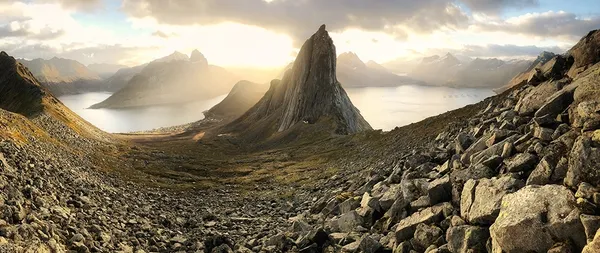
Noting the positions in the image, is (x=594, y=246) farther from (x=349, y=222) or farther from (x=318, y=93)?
(x=318, y=93)

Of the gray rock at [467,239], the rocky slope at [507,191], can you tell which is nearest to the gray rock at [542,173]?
the rocky slope at [507,191]

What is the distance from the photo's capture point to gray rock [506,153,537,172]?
1472 cm

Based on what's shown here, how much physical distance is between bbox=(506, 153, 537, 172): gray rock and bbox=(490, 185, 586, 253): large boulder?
187 cm

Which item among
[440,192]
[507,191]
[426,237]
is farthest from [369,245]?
[507,191]

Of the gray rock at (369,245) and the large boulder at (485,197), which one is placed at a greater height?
the large boulder at (485,197)

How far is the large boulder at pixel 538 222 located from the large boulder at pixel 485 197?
711mm

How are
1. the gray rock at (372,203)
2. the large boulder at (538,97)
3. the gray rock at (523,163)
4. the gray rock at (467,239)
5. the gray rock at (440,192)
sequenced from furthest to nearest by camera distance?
the gray rock at (372,203) < the large boulder at (538,97) < the gray rock at (440,192) < the gray rock at (523,163) < the gray rock at (467,239)

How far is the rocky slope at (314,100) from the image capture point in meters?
105

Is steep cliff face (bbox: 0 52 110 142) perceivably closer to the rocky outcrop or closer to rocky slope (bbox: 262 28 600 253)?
rocky slope (bbox: 262 28 600 253)

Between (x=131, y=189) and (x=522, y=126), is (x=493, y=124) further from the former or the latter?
(x=131, y=189)

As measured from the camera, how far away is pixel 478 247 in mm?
13133

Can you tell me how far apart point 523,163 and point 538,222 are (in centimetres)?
359

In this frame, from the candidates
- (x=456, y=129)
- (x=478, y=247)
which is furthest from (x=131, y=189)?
(x=478, y=247)

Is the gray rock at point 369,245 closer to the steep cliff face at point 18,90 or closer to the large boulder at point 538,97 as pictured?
the large boulder at point 538,97
